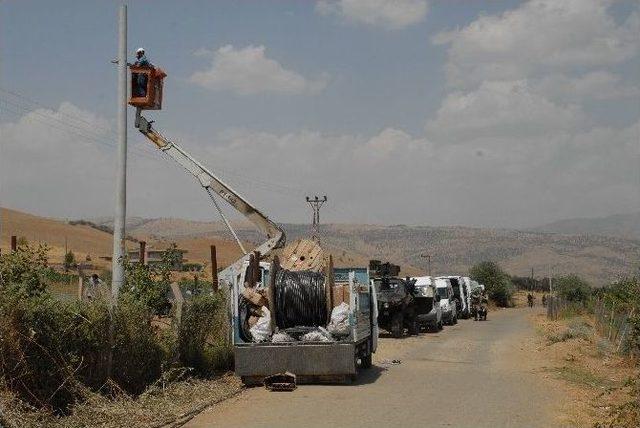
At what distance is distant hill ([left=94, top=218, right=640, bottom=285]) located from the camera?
481ft

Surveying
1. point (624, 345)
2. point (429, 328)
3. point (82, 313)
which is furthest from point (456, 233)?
point (82, 313)

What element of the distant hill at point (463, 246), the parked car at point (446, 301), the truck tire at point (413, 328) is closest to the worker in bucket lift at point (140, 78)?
the truck tire at point (413, 328)

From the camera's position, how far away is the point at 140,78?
17.7m

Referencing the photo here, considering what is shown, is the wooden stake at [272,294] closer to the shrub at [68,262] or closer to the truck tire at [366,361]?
the truck tire at [366,361]

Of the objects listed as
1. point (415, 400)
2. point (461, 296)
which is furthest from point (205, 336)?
point (461, 296)

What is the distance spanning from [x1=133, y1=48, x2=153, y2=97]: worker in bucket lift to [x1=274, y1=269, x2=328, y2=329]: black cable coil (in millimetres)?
5300

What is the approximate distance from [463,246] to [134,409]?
158 meters

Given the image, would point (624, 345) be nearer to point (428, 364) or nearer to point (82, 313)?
point (428, 364)

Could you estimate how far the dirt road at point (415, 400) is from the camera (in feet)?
36.8

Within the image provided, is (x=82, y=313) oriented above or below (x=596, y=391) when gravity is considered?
above

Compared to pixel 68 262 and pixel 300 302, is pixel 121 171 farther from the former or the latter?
pixel 68 262

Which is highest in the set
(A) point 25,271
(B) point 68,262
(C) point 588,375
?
(B) point 68,262

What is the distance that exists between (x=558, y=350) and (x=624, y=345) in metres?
2.76

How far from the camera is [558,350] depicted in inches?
939
